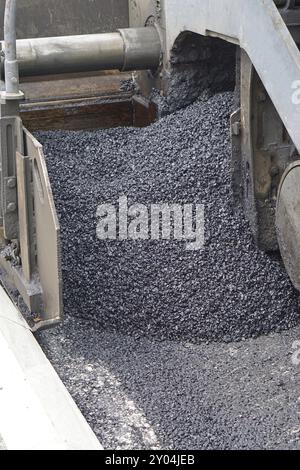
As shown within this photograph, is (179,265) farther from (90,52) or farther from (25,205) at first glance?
(90,52)

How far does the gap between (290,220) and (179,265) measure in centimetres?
66

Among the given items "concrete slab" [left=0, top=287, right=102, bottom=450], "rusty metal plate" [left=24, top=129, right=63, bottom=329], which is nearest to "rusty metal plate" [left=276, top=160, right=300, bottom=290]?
"rusty metal plate" [left=24, top=129, right=63, bottom=329]

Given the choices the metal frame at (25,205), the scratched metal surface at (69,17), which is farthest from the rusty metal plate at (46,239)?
the scratched metal surface at (69,17)

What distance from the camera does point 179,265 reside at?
4008 mm

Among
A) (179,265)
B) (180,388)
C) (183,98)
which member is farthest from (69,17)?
(180,388)

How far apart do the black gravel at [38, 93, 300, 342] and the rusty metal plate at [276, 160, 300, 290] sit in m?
0.33

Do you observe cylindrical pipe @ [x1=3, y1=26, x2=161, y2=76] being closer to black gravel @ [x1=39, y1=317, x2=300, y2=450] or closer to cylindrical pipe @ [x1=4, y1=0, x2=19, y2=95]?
cylindrical pipe @ [x1=4, y1=0, x2=19, y2=95]

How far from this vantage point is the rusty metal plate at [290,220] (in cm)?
351

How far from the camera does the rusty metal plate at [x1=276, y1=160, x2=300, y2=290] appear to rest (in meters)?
3.51

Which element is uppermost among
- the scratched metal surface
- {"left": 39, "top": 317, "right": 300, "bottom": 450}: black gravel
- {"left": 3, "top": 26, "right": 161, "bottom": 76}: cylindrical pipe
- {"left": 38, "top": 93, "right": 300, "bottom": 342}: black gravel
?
the scratched metal surface

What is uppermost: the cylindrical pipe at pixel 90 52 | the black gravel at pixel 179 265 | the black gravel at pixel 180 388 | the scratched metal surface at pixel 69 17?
the scratched metal surface at pixel 69 17

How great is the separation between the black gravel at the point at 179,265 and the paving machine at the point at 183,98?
0.15 metres

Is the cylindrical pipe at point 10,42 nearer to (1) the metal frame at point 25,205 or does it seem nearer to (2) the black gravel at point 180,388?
(1) the metal frame at point 25,205

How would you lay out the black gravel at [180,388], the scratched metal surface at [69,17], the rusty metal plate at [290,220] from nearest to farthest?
1. the black gravel at [180,388]
2. the rusty metal plate at [290,220]
3. the scratched metal surface at [69,17]
